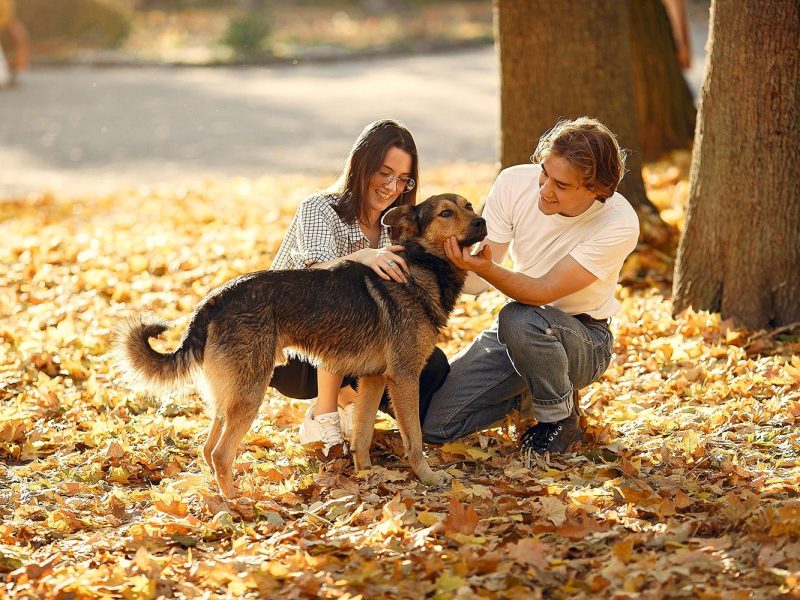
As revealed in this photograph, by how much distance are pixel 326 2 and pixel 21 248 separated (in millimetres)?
29471

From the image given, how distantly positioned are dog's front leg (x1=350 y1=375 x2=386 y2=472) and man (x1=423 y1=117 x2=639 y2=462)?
43cm

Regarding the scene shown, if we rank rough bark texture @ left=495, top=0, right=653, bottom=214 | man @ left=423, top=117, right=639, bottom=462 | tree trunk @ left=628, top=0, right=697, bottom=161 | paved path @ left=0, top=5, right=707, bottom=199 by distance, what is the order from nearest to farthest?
man @ left=423, top=117, right=639, bottom=462 < rough bark texture @ left=495, top=0, right=653, bottom=214 < tree trunk @ left=628, top=0, right=697, bottom=161 < paved path @ left=0, top=5, right=707, bottom=199

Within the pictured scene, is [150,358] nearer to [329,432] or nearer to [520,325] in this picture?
[329,432]

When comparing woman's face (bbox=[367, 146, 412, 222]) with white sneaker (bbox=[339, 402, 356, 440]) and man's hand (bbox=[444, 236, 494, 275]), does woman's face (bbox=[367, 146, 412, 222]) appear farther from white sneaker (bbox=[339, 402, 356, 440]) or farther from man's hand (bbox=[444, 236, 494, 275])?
white sneaker (bbox=[339, 402, 356, 440])

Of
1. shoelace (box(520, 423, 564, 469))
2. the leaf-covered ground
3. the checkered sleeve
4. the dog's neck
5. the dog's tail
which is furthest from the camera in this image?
the checkered sleeve

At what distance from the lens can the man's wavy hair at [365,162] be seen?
210 inches

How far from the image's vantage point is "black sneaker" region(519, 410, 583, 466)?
5.22 metres

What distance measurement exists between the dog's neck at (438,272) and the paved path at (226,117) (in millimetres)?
9377

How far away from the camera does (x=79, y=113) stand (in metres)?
19.4

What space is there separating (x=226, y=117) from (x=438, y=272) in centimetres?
1461

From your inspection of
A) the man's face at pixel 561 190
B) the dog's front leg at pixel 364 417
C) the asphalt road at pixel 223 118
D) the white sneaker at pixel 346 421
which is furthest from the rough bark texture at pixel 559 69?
the asphalt road at pixel 223 118

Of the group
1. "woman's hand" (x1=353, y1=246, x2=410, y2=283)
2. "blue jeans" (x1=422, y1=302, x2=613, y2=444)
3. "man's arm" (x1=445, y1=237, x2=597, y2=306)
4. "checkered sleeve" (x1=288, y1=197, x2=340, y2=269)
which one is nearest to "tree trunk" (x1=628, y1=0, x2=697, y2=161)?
"blue jeans" (x1=422, y1=302, x2=613, y2=444)

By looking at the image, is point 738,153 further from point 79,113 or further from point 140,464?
point 79,113

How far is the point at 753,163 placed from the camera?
6.68 meters
